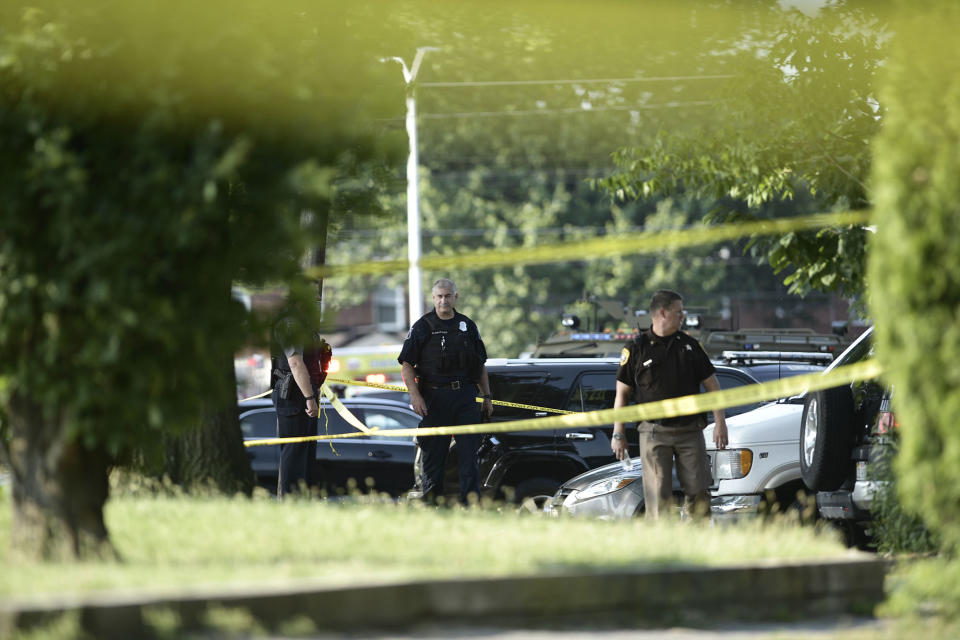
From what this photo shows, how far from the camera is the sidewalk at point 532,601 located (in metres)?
4.25

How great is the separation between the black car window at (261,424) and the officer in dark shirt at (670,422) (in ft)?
21.5

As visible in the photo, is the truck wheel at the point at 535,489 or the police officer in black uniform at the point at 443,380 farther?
the truck wheel at the point at 535,489

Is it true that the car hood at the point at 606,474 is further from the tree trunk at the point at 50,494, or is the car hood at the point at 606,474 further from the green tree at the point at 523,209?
the green tree at the point at 523,209

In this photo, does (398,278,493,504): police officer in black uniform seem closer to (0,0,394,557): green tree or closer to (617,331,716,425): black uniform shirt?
(617,331,716,425): black uniform shirt

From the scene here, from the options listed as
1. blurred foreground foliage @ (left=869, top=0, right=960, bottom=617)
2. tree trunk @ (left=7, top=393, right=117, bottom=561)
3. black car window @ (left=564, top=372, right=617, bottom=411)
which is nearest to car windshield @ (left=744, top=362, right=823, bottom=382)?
black car window @ (left=564, top=372, right=617, bottom=411)

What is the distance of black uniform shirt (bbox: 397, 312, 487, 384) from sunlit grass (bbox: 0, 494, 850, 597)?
263cm

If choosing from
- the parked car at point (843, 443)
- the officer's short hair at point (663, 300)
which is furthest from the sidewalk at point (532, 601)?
the officer's short hair at point (663, 300)

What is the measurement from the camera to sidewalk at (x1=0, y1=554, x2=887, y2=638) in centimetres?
425

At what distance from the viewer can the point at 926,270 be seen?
457 centimetres

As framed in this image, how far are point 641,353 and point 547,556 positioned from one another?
9.71 ft

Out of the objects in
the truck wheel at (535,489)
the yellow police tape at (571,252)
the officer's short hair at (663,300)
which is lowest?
the truck wheel at (535,489)

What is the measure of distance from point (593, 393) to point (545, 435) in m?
0.69

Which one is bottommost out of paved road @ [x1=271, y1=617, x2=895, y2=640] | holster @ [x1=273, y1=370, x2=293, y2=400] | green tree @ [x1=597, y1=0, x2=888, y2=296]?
paved road @ [x1=271, y1=617, x2=895, y2=640]

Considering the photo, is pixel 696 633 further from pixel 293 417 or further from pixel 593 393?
pixel 593 393
